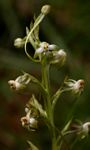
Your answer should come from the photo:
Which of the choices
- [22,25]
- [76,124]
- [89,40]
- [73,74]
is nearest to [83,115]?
[73,74]

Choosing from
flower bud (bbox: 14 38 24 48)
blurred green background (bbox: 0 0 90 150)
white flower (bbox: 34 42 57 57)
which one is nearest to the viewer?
white flower (bbox: 34 42 57 57)

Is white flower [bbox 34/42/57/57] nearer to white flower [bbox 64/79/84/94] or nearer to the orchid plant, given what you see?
the orchid plant

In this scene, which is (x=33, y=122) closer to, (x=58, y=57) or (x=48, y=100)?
(x=48, y=100)

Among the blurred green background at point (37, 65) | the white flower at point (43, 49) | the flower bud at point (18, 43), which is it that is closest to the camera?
the white flower at point (43, 49)

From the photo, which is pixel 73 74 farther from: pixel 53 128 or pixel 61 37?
pixel 53 128

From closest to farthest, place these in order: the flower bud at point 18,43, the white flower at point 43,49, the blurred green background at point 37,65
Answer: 1. the white flower at point 43,49
2. the flower bud at point 18,43
3. the blurred green background at point 37,65

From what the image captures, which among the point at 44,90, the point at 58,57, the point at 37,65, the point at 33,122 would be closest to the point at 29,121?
the point at 33,122

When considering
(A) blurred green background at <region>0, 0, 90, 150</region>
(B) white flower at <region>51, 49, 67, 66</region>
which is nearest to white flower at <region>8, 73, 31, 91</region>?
(B) white flower at <region>51, 49, 67, 66</region>

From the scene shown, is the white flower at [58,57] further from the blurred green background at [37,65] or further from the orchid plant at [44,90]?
the blurred green background at [37,65]

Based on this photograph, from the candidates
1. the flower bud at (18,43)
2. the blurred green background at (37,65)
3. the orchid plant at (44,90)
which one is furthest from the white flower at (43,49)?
the blurred green background at (37,65)
